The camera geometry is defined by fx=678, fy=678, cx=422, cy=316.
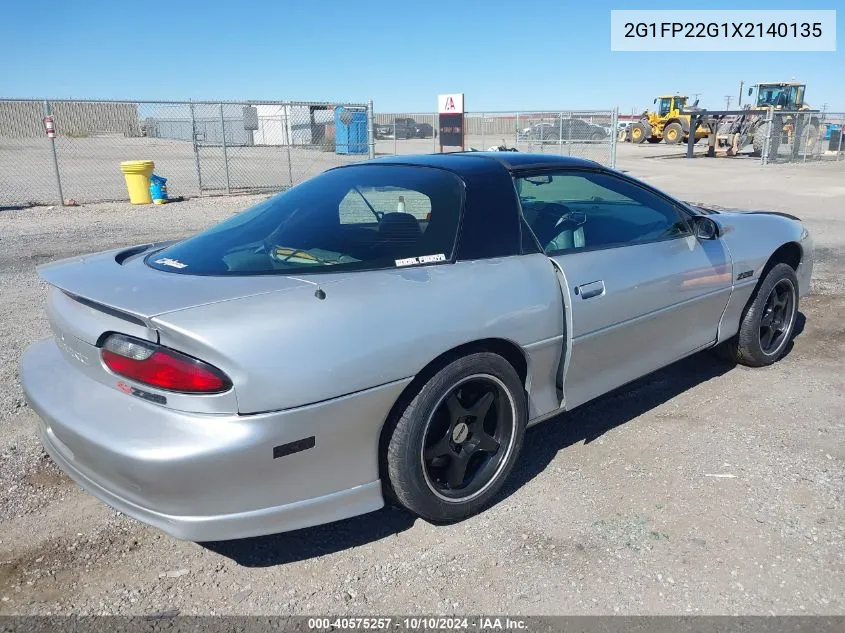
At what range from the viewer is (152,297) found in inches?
92.3

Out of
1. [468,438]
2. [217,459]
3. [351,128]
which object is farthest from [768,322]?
[351,128]

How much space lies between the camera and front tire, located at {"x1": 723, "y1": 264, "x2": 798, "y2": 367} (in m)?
4.33

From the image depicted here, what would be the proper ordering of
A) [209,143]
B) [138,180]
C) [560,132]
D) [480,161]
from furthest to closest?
[560,132] → [209,143] → [138,180] → [480,161]

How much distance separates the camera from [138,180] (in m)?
13.2

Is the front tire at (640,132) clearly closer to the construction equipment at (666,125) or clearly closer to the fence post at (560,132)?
the construction equipment at (666,125)

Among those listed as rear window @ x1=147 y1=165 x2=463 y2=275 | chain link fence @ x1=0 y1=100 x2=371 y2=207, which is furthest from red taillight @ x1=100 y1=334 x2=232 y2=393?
chain link fence @ x1=0 y1=100 x2=371 y2=207

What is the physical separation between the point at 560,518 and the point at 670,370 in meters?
2.07

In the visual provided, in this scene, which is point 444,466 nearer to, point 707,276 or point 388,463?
point 388,463

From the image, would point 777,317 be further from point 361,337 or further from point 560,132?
point 560,132

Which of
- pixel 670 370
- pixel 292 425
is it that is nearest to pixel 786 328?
pixel 670 370

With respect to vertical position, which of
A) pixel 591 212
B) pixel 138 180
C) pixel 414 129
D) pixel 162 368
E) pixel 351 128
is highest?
pixel 414 129

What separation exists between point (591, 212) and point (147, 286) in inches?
95.1

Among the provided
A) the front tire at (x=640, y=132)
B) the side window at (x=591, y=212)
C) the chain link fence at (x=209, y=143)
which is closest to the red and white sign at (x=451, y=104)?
the chain link fence at (x=209, y=143)

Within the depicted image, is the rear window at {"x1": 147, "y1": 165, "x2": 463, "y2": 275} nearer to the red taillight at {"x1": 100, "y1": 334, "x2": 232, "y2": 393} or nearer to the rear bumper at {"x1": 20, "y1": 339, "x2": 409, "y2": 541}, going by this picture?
the red taillight at {"x1": 100, "y1": 334, "x2": 232, "y2": 393}
